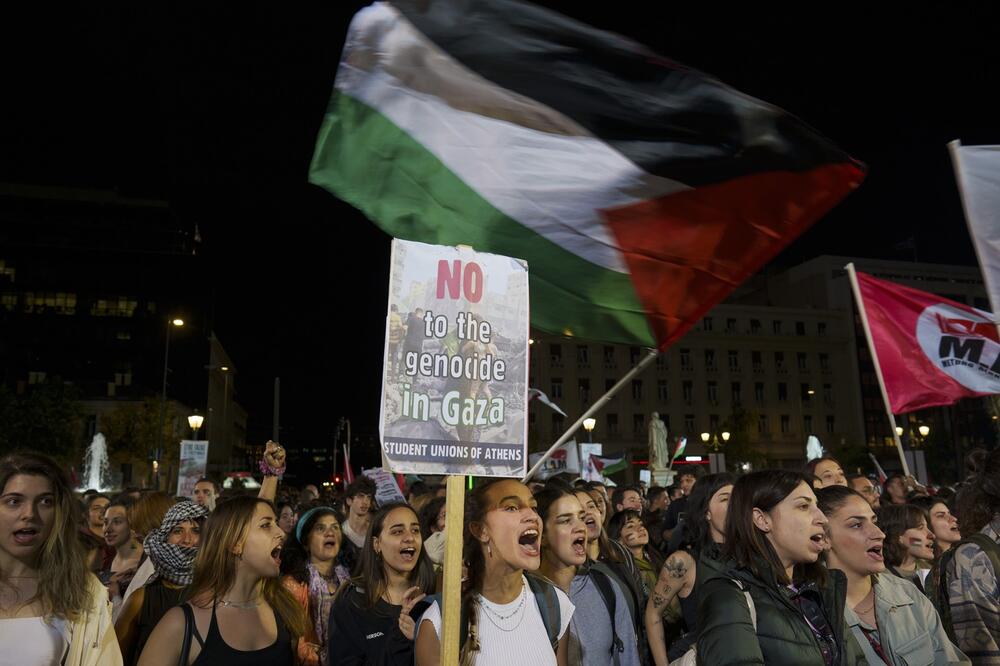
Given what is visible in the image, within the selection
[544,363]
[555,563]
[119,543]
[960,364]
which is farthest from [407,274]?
[544,363]

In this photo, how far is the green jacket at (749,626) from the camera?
3.25m

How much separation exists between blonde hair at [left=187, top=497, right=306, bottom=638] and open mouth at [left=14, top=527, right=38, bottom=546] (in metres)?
0.83

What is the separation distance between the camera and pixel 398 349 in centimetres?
351

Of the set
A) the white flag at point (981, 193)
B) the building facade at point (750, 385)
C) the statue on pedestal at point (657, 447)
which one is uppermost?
the building facade at point (750, 385)

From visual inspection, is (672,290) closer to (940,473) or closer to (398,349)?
(398,349)

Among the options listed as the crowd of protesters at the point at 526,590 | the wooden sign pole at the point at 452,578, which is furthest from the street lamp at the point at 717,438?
the wooden sign pole at the point at 452,578

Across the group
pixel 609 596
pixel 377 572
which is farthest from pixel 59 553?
pixel 609 596

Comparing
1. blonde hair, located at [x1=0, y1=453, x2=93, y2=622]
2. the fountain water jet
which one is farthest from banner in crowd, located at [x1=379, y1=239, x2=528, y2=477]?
the fountain water jet

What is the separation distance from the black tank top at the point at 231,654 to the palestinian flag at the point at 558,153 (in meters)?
2.90

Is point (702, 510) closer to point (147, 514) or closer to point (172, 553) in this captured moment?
point (172, 553)

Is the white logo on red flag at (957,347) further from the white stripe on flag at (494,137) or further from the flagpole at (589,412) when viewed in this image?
the white stripe on flag at (494,137)

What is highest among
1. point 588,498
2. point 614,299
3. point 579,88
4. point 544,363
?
point 544,363

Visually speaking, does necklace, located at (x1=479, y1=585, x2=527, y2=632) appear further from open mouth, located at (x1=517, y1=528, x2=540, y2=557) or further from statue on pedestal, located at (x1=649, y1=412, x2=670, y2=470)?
statue on pedestal, located at (x1=649, y1=412, x2=670, y2=470)

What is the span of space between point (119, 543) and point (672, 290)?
5.13 metres
